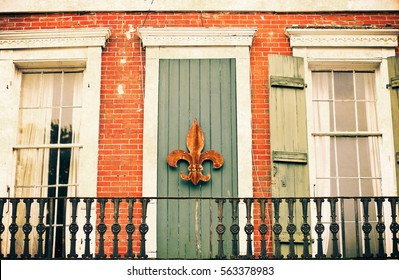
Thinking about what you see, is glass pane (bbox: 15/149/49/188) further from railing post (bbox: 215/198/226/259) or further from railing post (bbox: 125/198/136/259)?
railing post (bbox: 215/198/226/259)

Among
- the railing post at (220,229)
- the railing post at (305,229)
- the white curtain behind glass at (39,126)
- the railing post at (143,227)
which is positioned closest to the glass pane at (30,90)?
the white curtain behind glass at (39,126)

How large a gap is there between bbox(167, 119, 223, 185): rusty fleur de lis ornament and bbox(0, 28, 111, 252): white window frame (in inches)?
40.6

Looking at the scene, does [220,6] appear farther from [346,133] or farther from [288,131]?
[346,133]

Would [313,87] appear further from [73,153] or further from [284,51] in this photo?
[73,153]

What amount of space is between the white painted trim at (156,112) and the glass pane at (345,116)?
1.17 m

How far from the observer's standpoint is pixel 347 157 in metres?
8.89

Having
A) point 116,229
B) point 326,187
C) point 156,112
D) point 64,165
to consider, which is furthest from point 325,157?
point 64,165

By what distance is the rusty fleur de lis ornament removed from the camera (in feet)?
27.9

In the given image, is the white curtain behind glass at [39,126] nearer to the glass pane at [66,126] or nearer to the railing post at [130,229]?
the glass pane at [66,126]

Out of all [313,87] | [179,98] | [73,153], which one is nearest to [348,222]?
[313,87]

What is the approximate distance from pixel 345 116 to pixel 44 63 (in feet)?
12.7

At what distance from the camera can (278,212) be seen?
781 centimetres

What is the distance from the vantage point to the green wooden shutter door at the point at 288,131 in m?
8.51
